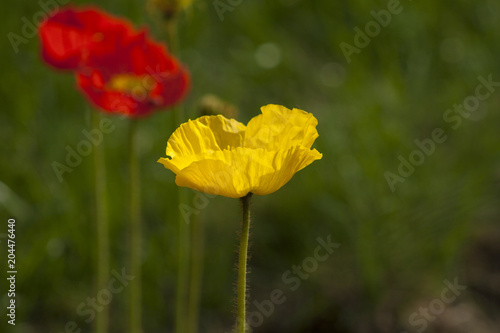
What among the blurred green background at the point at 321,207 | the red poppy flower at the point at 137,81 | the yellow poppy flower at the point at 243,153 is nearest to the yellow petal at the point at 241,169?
the yellow poppy flower at the point at 243,153

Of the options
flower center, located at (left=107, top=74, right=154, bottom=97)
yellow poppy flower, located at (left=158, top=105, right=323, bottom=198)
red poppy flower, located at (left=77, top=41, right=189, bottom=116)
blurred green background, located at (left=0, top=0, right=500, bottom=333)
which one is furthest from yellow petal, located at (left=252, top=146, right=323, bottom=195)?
blurred green background, located at (left=0, top=0, right=500, bottom=333)

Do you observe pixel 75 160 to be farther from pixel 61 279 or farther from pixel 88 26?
pixel 88 26

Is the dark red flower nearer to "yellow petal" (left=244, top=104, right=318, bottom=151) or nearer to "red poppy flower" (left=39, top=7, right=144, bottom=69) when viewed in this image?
"red poppy flower" (left=39, top=7, right=144, bottom=69)

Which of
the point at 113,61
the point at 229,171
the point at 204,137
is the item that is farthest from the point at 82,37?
the point at 229,171

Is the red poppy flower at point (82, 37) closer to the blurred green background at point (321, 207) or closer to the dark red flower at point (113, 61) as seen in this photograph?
the dark red flower at point (113, 61)

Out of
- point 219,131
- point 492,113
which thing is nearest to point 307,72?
point 492,113

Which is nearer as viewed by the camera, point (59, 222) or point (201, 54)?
point (59, 222)
